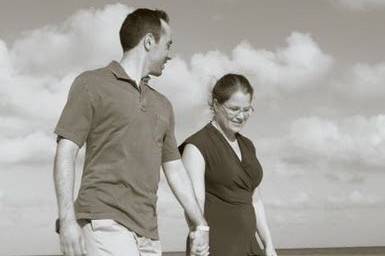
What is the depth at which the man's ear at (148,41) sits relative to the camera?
14.0ft

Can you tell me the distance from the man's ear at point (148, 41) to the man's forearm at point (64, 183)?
0.83 m

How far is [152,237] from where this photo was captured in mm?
4098

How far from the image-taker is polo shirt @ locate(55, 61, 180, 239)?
394cm

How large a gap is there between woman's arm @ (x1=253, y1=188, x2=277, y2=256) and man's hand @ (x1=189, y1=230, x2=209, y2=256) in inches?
42.9

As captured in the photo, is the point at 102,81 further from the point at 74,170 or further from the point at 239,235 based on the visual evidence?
the point at 239,235

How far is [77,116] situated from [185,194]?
95cm

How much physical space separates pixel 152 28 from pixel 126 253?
4.29 ft

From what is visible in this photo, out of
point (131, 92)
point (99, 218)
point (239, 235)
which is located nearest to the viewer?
point (99, 218)

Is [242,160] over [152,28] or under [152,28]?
under

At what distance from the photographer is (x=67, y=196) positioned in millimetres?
3709

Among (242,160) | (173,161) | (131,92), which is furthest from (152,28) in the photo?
(242,160)

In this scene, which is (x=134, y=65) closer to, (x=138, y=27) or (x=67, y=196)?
(x=138, y=27)

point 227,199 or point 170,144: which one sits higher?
point 170,144

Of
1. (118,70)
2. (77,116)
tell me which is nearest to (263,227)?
(118,70)
